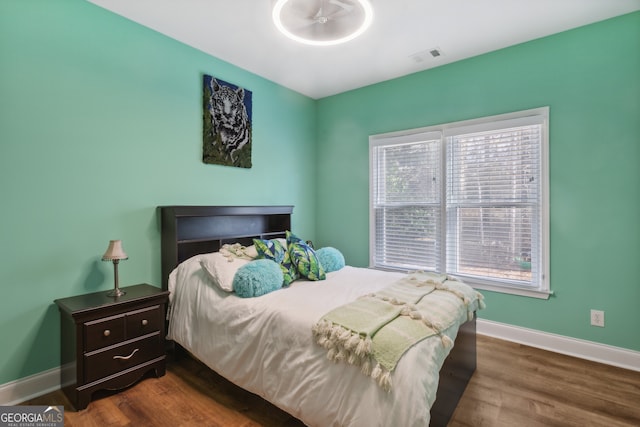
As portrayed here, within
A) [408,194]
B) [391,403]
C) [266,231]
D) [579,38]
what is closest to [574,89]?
[579,38]

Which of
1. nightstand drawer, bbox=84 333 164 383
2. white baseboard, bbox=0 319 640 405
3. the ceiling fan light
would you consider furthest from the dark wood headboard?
the ceiling fan light

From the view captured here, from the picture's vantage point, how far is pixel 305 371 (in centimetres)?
158

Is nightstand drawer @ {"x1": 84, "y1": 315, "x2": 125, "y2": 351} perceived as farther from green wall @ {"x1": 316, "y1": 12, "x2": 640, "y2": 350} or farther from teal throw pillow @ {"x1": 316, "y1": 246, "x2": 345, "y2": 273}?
green wall @ {"x1": 316, "y1": 12, "x2": 640, "y2": 350}

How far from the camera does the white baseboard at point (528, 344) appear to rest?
2.01m

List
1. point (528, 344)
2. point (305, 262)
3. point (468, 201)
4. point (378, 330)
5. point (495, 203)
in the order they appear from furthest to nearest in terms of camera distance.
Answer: point (468, 201) → point (495, 203) → point (528, 344) → point (305, 262) → point (378, 330)

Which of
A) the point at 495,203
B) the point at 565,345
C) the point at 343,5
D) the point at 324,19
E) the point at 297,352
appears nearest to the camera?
the point at 297,352

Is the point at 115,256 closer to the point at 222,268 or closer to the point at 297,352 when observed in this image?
the point at 222,268

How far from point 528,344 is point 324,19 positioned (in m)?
3.22

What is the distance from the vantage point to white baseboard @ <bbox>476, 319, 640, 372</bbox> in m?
2.42

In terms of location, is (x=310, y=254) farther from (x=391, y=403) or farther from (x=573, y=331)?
(x=573, y=331)

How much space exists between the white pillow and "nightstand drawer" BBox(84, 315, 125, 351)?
638mm

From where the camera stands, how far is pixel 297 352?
64.2 inches

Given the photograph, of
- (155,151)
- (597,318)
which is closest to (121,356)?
(155,151)

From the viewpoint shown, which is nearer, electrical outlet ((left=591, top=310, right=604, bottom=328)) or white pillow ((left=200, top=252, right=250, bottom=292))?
white pillow ((left=200, top=252, right=250, bottom=292))
